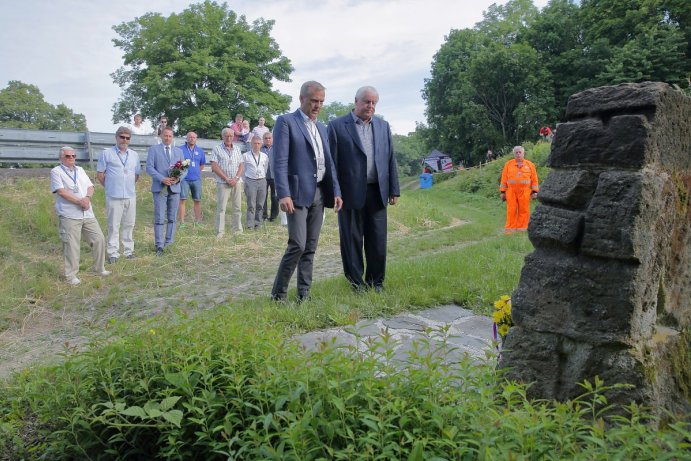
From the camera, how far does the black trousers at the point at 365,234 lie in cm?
617

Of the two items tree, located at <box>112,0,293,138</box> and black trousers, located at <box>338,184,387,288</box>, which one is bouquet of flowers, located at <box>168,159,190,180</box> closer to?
black trousers, located at <box>338,184,387,288</box>

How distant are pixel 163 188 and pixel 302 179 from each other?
16.9ft

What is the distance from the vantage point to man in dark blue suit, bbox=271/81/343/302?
5.51 m

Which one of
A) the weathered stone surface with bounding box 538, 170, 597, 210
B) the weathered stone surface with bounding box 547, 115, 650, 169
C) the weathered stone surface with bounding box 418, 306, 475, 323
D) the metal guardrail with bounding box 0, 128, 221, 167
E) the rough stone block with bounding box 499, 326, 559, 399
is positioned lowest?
the weathered stone surface with bounding box 418, 306, 475, 323

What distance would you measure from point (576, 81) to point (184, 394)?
147 ft

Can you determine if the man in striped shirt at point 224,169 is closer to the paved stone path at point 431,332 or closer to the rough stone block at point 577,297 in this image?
the paved stone path at point 431,332

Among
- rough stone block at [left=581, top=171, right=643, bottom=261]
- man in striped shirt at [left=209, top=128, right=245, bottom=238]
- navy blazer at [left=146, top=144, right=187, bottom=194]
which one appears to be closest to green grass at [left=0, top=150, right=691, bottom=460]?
rough stone block at [left=581, top=171, right=643, bottom=261]

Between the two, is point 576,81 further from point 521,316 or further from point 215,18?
point 521,316

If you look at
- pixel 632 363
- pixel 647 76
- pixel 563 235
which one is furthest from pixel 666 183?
pixel 647 76

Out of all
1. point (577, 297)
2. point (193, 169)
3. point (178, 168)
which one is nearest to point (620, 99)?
point (577, 297)

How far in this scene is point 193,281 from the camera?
780cm

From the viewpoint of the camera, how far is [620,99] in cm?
295

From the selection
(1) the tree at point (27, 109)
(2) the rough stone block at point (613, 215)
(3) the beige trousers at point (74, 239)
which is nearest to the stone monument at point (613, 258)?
(2) the rough stone block at point (613, 215)

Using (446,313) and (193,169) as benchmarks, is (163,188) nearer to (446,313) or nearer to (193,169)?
(193,169)
